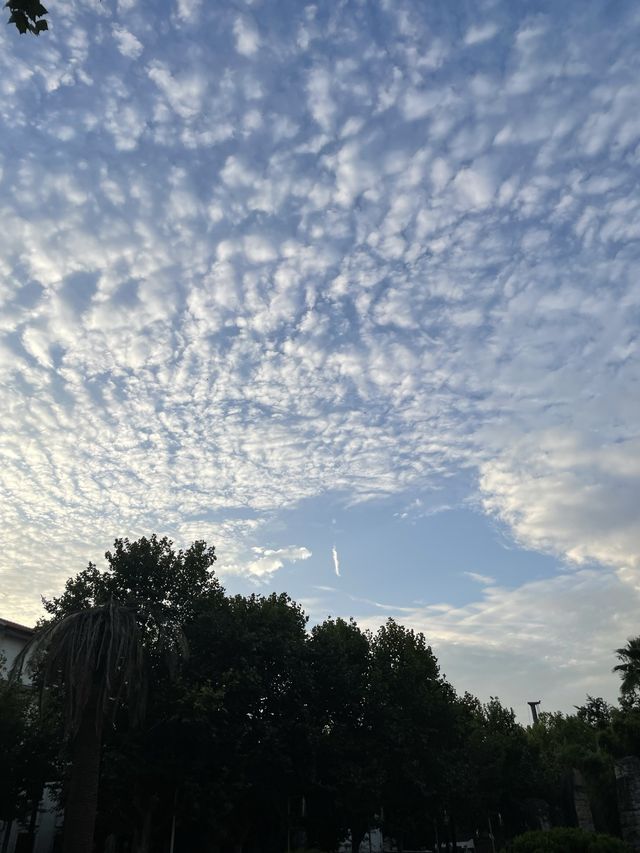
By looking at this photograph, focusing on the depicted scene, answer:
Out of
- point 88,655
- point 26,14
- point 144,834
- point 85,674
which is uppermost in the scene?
point 26,14

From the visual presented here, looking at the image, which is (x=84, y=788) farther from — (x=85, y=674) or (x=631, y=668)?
(x=631, y=668)

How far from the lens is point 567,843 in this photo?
43.9 feet

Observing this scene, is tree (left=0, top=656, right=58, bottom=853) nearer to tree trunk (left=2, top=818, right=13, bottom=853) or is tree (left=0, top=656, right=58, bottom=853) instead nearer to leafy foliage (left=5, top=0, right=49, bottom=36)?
tree trunk (left=2, top=818, right=13, bottom=853)

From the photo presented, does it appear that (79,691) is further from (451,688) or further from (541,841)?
(451,688)

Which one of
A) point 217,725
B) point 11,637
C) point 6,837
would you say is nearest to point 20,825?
point 6,837

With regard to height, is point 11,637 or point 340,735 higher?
point 11,637

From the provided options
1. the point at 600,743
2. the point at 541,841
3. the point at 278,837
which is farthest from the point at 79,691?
the point at 600,743

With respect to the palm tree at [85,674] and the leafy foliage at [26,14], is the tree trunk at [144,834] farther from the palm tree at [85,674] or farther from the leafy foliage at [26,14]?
the leafy foliage at [26,14]

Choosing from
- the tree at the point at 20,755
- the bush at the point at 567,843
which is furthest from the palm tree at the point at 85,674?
the bush at the point at 567,843

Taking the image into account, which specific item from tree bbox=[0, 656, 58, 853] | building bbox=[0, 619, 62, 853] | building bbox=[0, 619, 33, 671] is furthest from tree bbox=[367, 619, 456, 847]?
building bbox=[0, 619, 33, 671]

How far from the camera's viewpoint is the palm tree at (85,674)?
18.4m

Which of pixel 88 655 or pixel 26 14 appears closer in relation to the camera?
pixel 26 14

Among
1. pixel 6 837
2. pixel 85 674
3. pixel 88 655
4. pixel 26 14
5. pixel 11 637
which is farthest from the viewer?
pixel 11 637

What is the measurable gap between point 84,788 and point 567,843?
1265 cm
